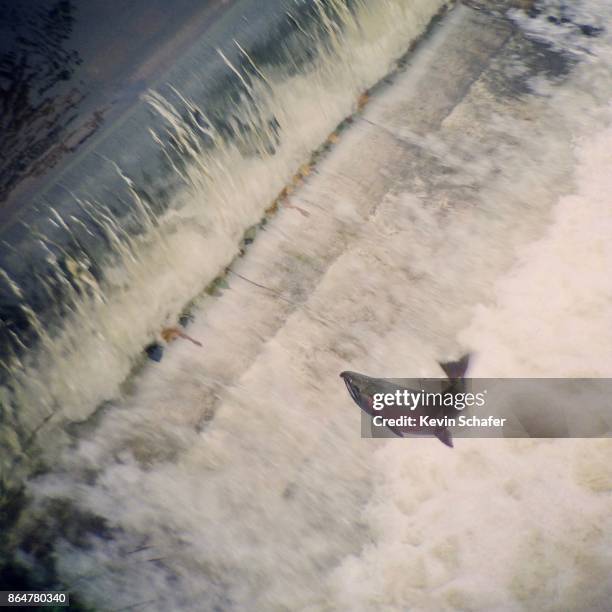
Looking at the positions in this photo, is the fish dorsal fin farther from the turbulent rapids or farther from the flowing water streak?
the flowing water streak

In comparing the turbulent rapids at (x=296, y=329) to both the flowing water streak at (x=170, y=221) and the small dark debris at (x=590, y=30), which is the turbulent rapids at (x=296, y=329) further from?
the small dark debris at (x=590, y=30)

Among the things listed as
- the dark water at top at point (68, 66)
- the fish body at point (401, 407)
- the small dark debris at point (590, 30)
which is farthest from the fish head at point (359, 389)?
the small dark debris at point (590, 30)

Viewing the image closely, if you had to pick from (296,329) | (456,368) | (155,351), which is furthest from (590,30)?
(155,351)

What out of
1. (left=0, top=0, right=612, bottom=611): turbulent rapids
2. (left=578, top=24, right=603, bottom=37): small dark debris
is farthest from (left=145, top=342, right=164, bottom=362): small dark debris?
(left=578, top=24, right=603, bottom=37): small dark debris

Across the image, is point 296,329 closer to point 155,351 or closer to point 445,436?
point 155,351

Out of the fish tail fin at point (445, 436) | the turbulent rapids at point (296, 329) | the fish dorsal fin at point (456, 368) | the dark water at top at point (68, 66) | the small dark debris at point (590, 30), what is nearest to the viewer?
the turbulent rapids at point (296, 329)

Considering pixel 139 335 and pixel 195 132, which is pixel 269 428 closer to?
pixel 139 335

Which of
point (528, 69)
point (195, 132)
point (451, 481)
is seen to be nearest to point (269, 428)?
point (451, 481)
